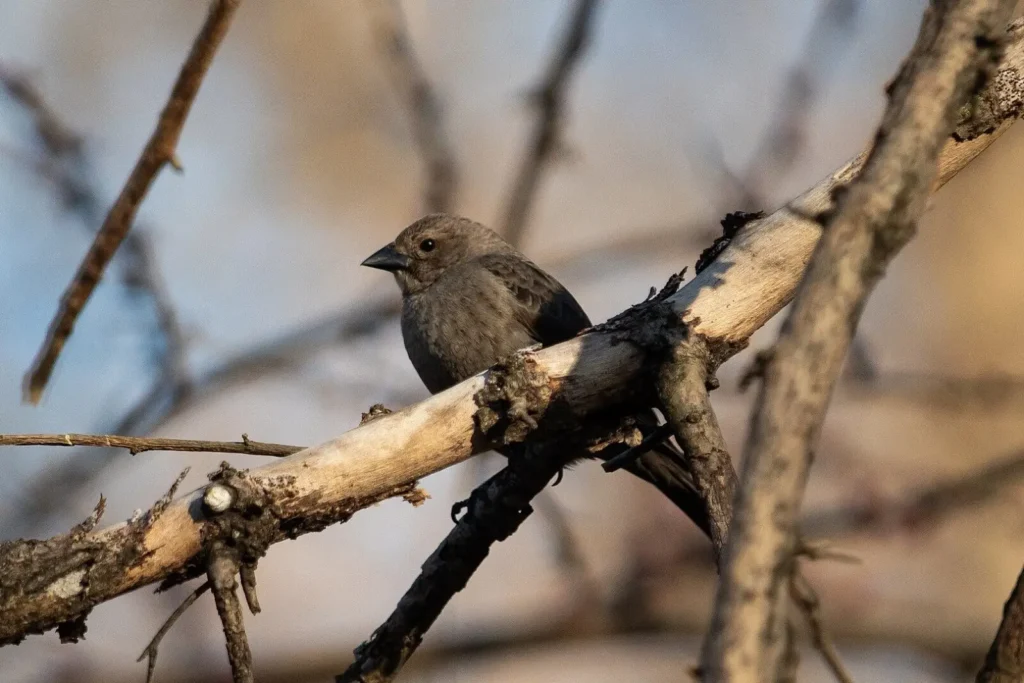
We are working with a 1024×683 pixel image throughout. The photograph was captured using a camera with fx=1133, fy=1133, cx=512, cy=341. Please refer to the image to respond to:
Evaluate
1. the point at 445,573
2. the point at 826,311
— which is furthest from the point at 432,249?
the point at 826,311

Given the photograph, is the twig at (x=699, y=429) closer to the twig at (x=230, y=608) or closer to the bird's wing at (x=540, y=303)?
the twig at (x=230, y=608)

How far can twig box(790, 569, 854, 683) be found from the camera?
1.65 meters

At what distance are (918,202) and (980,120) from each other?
1.91m

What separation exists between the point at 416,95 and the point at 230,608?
4.01 metres

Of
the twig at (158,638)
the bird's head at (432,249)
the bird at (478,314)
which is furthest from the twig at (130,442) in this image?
the bird's head at (432,249)

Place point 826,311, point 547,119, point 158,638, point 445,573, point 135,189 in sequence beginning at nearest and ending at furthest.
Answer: point 826,311
point 158,638
point 135,189
point 445,573
point 547,119

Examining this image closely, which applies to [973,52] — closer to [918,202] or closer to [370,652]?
[918,202]

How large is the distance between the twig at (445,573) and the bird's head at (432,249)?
281 cm

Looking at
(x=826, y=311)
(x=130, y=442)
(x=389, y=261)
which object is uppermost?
(x=389, y=261)

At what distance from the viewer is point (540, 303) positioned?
18.6 ft

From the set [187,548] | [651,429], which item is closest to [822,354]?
[651,429]

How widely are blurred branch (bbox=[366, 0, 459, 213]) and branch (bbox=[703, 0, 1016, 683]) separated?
13.7 feet

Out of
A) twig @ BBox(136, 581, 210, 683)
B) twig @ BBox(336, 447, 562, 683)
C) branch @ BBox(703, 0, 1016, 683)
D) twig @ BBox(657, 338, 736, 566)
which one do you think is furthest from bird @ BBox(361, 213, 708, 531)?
branch @ BBox(703, 0, 1016, 683)

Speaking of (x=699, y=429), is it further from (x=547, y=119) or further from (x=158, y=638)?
(x=547, y=119)
